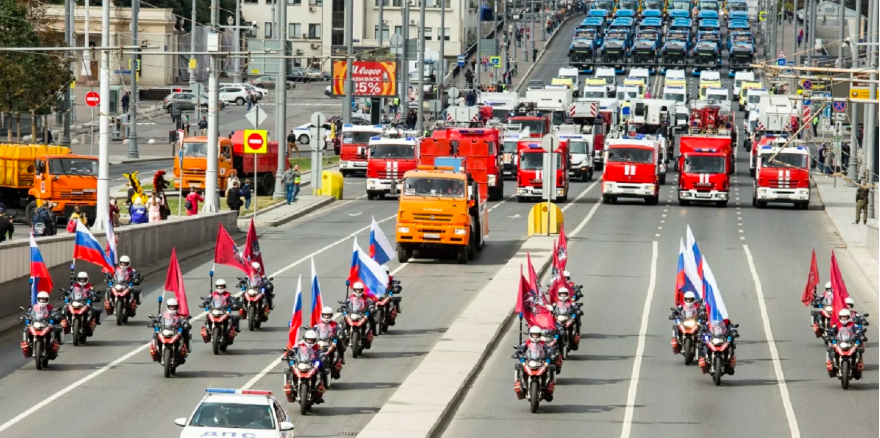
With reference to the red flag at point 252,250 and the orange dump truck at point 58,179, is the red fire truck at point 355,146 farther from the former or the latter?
the red flag at point 252,250

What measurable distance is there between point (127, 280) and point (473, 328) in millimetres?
6553

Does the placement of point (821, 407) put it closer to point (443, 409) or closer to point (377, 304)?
point (443, 409)

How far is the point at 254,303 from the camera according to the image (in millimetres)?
29000

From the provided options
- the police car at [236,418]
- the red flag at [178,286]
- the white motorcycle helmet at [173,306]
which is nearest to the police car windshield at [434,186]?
the red flag at [178,286]

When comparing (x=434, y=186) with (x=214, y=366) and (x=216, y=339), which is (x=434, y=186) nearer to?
(x=216, y=339)

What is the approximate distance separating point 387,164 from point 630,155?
370 inches

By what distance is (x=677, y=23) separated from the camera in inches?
5143

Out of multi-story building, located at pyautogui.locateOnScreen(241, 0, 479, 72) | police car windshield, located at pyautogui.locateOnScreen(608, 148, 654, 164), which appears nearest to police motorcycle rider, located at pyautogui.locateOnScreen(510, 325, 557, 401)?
police car windshield, located at pyautogui.locateOnScreen(608, 148, 654, 164)

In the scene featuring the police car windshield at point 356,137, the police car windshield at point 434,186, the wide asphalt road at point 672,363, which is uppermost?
the police car windshield at point 356,137

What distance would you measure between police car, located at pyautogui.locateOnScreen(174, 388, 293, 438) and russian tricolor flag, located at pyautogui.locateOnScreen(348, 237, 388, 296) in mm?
10026

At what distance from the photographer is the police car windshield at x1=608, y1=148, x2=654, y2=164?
194 feet

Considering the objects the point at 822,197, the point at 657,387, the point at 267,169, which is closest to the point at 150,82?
the point at 267,169

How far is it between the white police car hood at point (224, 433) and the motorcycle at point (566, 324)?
9568mm

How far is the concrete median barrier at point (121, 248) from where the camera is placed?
29.4 metres
